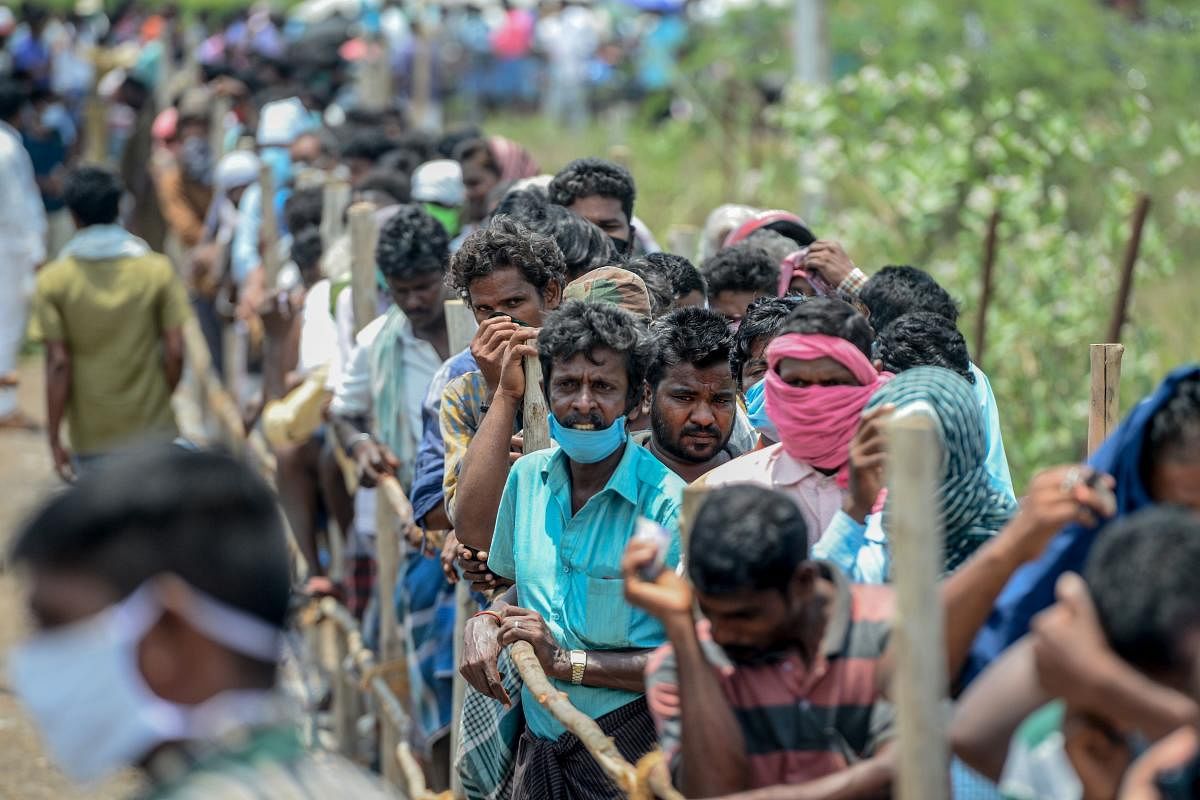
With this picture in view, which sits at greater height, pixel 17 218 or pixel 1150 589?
pixel 1150 589

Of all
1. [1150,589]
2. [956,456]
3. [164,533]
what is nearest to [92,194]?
[956,456]

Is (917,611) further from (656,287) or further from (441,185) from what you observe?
(441,185)

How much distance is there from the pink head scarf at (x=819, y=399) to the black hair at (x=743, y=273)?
180cm

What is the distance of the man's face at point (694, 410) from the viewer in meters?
4.15

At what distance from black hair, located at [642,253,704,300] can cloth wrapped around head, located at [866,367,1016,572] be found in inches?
68.6

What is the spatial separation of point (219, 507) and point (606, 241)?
3.11 meters

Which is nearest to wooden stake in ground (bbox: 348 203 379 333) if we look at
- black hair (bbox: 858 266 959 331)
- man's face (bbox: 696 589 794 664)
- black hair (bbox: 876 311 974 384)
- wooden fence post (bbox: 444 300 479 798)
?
wooden fence post (bbox: 444 300 479 798)

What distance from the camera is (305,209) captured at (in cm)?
865

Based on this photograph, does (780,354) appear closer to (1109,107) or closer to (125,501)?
(125,501)

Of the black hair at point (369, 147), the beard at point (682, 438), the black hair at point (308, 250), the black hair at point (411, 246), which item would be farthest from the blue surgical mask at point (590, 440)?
the black hair at point (369, 147)

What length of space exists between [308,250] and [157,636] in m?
5.96

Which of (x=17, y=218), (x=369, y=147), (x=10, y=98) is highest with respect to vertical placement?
(x=369, y=147)

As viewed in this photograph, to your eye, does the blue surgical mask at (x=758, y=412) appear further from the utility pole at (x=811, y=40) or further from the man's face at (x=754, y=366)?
the utility pole at (x=811, y=40)

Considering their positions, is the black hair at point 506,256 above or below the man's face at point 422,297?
above
